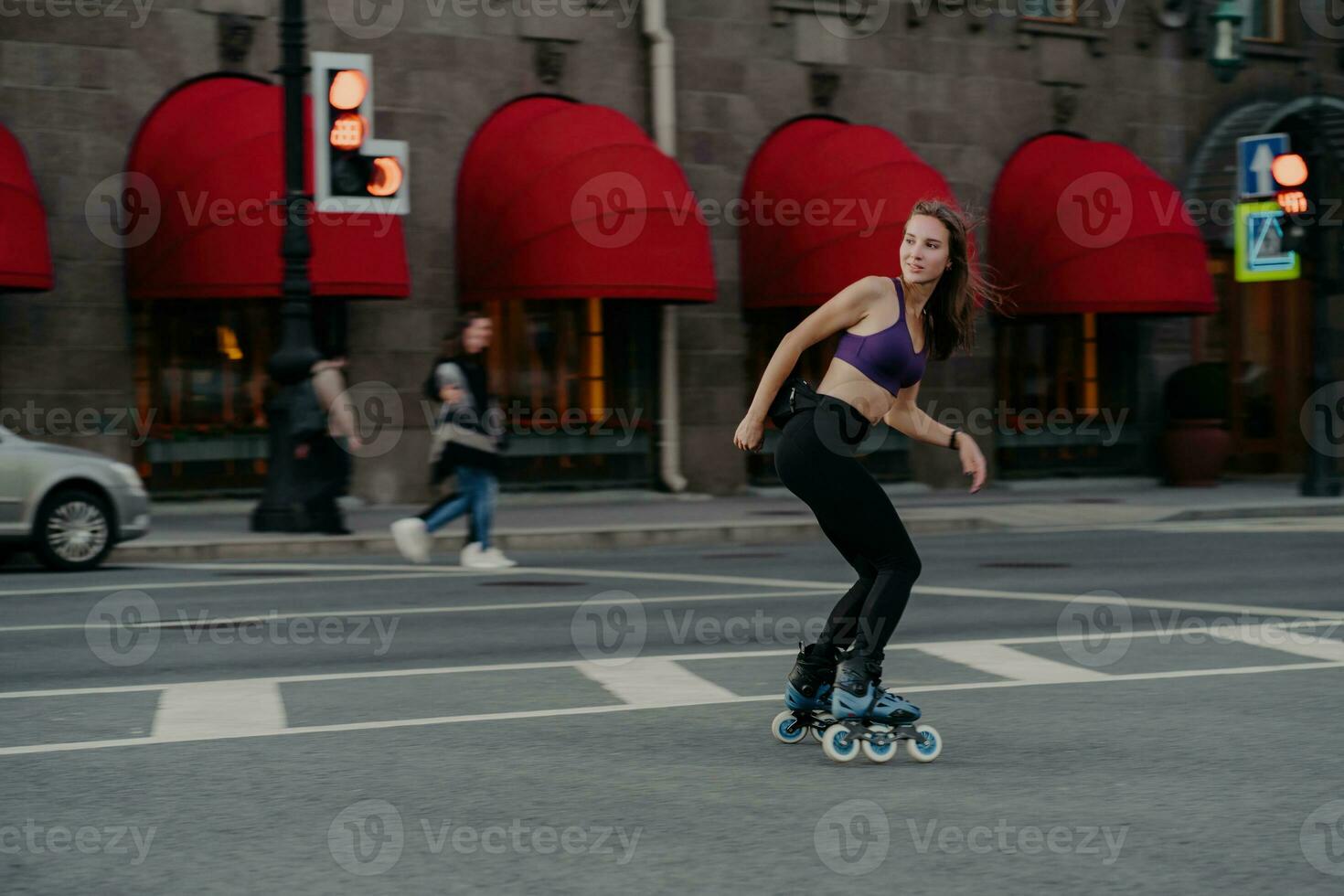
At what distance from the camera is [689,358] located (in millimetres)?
22516

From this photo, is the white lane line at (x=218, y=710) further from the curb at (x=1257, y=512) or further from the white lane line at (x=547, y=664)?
the curb at (x=1257, y=512)

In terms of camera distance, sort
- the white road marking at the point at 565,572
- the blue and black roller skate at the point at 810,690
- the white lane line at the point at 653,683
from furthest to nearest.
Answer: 1. the white road marking at the point at 565,572
2. the white lane line at the point at 653,683
3. the blue and black roller skate at the point at 810,690

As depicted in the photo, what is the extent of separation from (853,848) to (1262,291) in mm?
23607

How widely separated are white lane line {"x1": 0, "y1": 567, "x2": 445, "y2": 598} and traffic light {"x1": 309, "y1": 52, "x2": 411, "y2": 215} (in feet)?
10.6

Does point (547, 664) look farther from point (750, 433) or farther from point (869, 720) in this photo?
point (750, 433)

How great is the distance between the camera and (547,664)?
8930 millimetres

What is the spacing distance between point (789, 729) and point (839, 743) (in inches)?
13.1

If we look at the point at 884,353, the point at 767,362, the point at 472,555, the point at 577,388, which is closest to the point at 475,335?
the point at 472,555

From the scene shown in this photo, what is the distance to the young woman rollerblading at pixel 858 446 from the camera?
6.21m

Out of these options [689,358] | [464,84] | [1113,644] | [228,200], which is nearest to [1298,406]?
[689,358]

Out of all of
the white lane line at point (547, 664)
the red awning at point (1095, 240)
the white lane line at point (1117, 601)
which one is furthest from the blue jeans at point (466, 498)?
the red awning at point (1095, 240)

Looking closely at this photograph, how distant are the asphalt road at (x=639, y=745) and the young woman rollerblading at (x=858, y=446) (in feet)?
0.66

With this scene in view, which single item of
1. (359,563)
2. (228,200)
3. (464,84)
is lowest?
(359,563)

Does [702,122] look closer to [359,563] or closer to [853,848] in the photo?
[359,563]
